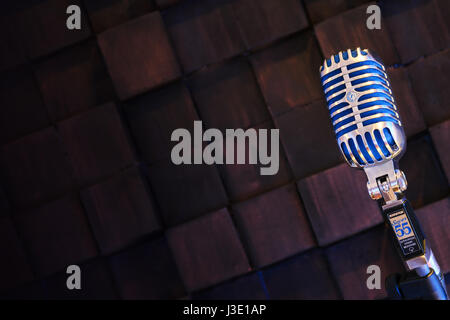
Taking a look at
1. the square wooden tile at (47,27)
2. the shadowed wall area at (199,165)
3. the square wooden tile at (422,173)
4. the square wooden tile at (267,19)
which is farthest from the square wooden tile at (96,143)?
the square wooden tile at (422,173)

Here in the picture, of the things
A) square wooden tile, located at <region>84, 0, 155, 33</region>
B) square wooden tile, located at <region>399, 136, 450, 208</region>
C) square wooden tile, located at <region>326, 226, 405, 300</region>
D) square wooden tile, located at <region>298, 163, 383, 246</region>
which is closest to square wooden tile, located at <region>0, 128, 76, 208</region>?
square wooden tile, located at <region>84, 0, 155, 33</region>

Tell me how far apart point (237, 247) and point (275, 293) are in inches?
11.5

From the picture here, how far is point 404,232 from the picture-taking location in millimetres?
1179

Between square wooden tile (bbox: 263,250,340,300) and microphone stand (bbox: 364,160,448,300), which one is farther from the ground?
microphone stand (bbox: 364,160,448,300)

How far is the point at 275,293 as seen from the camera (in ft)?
Answer: 6.44

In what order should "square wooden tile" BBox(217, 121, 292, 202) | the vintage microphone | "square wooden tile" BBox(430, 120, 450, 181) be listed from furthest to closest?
1. "square wooden tile" BBox(217, 121, 292, 202)
2. "square wooden tile" BBox(430, 120, 450, 181)
3. the vintage microphone

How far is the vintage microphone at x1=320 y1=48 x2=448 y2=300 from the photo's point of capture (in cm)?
111

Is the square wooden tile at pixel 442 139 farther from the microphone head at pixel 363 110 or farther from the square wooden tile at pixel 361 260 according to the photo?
the microphone head at pixel 363 110

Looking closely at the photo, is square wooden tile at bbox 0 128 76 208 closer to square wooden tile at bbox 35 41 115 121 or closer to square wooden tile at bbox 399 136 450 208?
square wooden tile at bbox 35 41 115 121

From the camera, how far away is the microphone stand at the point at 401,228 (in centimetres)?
114

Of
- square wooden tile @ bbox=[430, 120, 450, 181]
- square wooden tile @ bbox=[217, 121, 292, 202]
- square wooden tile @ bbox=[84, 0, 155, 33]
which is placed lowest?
square wooden tile @ bbox=[430, 120, 450, 181]

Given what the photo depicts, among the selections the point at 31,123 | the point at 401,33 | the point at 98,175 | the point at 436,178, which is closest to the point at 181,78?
the point at 98,175

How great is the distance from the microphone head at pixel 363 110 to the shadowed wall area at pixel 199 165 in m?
0.69

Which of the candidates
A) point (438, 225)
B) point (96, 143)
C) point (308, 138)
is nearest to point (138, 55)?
point (96, 143)
